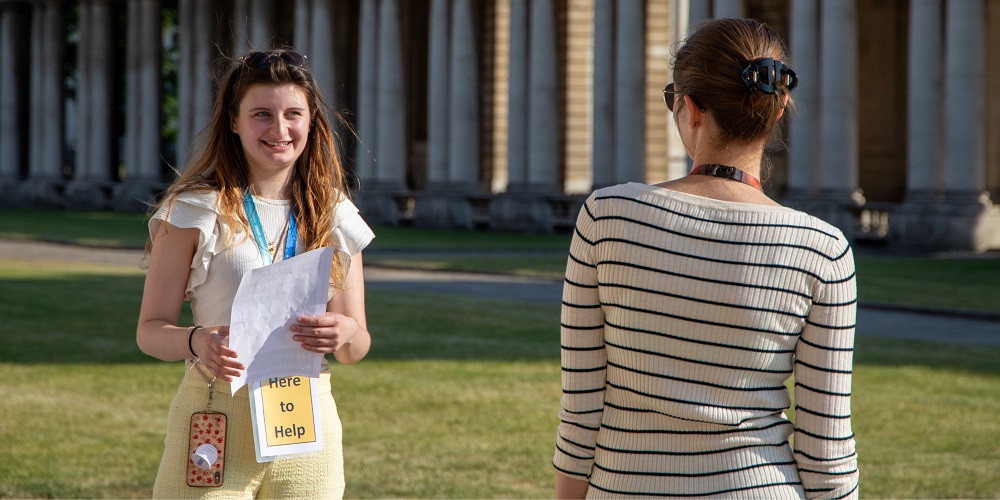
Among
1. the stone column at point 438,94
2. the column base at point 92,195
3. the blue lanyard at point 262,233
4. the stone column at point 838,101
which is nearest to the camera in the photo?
the blue lanyard at point 262,233

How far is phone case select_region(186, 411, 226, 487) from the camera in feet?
15.6

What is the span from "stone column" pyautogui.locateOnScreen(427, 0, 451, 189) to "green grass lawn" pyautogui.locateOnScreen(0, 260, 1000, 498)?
37123 millimetres

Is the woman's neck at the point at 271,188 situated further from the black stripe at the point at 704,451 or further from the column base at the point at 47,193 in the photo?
the column base at the point at 47,193

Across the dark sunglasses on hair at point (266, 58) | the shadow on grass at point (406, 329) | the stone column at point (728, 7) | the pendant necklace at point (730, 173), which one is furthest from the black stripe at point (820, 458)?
the stone column at point (728, 7)

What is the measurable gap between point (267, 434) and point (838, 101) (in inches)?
1506

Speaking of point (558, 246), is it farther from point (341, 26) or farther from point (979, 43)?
point (341, 26)

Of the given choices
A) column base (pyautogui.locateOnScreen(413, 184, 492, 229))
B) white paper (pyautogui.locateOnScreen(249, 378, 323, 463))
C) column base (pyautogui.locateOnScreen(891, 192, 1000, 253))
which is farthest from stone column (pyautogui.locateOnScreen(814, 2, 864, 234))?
white paper (pyautogui.locateOnScreen(249, 378, 323, 463))

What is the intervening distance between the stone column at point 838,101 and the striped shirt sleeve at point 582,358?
37.8 metres

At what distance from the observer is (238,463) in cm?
479

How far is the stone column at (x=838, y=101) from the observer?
41.0 m

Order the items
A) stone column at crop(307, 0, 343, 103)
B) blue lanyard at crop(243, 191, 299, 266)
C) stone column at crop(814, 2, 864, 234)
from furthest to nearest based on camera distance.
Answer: stone column at crop(307, 0, 343, 103)
stone column at crop(814, 2, 864, 234)
blue lanyard at crop(243, 191, 299, 266)

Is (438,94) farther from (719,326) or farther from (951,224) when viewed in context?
(719,326)

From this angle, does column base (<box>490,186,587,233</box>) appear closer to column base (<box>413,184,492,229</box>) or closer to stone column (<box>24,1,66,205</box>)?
column base (<box>413,184,492,229</box>)

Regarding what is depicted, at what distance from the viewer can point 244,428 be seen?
4828mm
